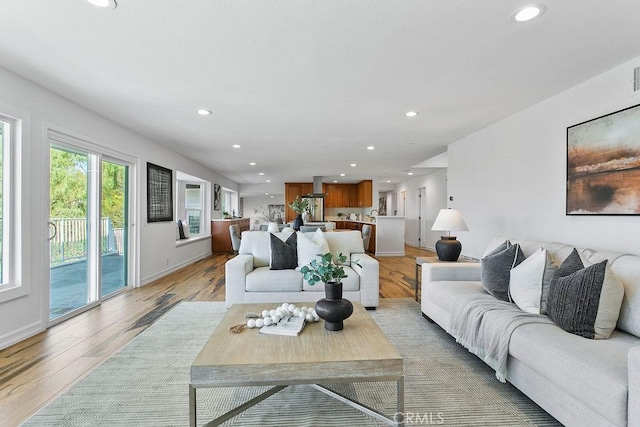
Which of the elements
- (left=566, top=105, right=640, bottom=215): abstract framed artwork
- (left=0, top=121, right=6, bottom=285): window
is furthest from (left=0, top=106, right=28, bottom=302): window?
(left=566, top=105, right=640, bottom=215): abstract framed artwork

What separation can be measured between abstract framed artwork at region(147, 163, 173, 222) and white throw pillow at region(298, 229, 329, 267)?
2773mm

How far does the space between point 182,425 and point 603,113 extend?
372 centimetres

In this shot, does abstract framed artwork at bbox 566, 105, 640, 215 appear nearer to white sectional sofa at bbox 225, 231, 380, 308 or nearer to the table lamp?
the table lamp

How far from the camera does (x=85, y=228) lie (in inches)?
142

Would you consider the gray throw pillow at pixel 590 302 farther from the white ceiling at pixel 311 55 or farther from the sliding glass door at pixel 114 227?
the sliding glass door at pixel 114 227

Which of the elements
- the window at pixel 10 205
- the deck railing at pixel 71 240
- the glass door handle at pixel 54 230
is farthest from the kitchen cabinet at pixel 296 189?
the window at pixel 10 205

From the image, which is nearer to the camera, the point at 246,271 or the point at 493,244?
the point at 493,244

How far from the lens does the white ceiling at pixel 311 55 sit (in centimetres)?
176

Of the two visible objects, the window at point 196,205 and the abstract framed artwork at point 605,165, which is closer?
the abstract framed artwork at point 605,165

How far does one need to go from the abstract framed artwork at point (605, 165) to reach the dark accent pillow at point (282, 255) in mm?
2762

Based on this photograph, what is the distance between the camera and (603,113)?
2490mm

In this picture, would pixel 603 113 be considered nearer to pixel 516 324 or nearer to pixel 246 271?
pixel 516 324

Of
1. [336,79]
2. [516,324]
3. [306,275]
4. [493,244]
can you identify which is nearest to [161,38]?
[336,79]

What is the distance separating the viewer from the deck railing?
124 inches
